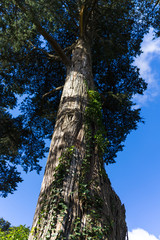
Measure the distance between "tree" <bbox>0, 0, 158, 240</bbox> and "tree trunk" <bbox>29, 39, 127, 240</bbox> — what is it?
14mm

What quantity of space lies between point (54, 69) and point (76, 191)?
9.48 metres

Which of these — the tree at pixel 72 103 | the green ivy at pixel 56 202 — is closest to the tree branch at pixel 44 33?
the tree at pixel 72 103

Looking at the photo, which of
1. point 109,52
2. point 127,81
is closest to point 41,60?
point 109,52

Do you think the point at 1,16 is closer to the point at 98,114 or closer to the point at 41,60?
the point at 41,60

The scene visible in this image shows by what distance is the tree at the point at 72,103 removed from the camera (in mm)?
3193

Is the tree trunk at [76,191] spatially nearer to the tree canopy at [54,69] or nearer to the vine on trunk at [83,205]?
the vine on trunk at [83,205]

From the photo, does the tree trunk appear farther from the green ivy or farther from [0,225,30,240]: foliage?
[0,225,30,240]: foliage

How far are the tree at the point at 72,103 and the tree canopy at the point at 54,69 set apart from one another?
0.05 m

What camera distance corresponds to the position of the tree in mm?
3193

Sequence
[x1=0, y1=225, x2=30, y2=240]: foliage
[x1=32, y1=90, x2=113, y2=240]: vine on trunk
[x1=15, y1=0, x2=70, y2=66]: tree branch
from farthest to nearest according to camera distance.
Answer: [x1=15, y1=0, x2=70, y2=66]: tree branch
[x1=0, y1=225, x2=30, y2=240]: foliage
[x1=32, y1=90, x2=113, y2=240]: vine on trunk

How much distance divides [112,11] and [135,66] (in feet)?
10.6

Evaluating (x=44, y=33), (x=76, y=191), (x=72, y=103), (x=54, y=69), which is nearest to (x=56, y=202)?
(x=76, y=191)

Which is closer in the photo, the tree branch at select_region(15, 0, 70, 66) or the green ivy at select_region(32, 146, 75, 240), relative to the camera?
the green ivy at select_region(32, 146, 75, 240)

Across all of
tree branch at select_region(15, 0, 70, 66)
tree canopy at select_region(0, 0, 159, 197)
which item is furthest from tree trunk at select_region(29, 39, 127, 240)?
tree canopy at select_region(0, 0, 159, 197)
